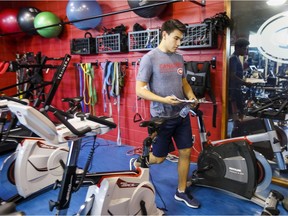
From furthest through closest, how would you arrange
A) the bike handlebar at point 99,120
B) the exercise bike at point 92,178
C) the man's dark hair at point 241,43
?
the man's dark hair at point 241,43
the bike handlebar at point 99,120
the exercise bike at point 92,178

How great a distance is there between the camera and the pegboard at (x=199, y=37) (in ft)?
9.49

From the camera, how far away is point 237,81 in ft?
9.79

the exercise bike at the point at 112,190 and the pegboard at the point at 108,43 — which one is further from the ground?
the pegboard at the point at 108,43

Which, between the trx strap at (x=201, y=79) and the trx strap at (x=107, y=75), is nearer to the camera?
the trx strap at (x=201, y=79)

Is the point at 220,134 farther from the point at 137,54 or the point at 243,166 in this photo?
the point at 137,54

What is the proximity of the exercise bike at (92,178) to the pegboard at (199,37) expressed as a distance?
1.77 meters

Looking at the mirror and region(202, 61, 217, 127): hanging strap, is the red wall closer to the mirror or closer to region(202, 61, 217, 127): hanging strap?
region(202, 61, 217, 127): hanging strap

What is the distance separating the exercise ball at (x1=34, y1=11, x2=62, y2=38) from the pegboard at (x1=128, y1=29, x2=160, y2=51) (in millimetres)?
1676

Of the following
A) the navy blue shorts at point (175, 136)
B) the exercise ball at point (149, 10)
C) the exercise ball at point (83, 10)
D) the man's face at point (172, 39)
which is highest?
the exercise ball at point (83, 10)

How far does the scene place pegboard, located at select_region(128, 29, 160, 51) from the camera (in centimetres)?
340

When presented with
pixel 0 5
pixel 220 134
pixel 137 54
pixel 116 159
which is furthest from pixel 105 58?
pixel 0 5

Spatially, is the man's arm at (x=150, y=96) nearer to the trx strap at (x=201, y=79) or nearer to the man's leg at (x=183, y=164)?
the man's leg at (x=183, y=164)

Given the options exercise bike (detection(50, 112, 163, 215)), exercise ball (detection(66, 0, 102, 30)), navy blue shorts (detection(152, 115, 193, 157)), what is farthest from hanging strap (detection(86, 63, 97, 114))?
exercise bike (detection(50, 112, 163, 215))

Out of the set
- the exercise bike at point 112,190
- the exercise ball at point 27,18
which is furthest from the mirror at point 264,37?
the exercise ball at point 27,18
